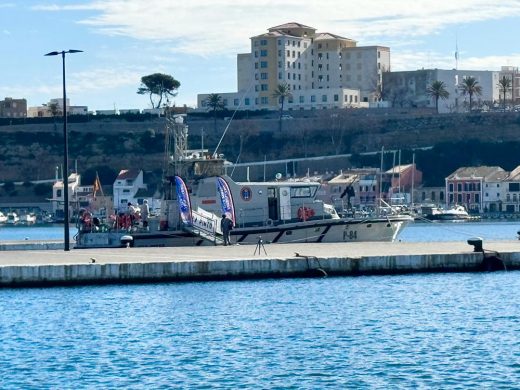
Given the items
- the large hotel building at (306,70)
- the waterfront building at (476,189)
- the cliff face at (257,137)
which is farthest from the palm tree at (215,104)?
the waterfront building at (476,189)

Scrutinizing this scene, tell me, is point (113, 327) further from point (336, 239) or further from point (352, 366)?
point (336, 239)

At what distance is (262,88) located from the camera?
170 meters

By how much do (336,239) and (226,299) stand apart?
15843 mm

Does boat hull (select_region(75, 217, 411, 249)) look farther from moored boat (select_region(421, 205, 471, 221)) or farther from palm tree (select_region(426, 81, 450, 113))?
palm tree (select_region(426, 81, 450, 113))

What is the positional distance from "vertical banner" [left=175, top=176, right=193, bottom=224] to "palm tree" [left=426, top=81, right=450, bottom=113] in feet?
377

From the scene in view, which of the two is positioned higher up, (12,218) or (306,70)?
(306,70)

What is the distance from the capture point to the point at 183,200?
1945 inches

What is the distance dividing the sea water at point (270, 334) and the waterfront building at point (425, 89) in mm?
129342

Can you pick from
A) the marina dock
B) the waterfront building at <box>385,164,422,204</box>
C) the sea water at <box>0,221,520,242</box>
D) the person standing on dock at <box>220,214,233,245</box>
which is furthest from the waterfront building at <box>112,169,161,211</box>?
the marina dock

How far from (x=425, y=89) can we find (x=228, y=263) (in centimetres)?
13218

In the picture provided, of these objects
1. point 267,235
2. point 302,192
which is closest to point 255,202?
point 267,235

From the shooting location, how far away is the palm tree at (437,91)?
534 feet

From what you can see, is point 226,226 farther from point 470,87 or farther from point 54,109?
point 54,109

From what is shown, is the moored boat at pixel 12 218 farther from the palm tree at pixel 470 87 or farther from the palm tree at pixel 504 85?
the palm tree at pixel 504 85
